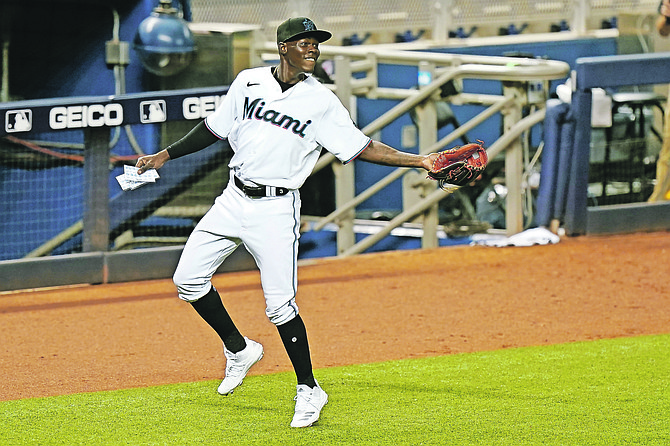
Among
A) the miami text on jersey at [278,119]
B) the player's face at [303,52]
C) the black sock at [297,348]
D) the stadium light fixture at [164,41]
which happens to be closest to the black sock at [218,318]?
the black sock at [297,348]

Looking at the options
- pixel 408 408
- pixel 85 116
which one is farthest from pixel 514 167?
pixel 408 408

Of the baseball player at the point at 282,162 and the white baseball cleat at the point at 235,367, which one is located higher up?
the baseball player at the point at 282,162

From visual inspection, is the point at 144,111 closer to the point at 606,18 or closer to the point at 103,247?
the point at 103,247

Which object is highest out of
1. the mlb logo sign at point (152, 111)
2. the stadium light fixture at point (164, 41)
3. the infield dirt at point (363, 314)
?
the stadium light fixture at point (164, 41)

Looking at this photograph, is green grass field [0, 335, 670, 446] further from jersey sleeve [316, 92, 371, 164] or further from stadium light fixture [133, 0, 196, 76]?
stadium light fixture [133, 0, 196, 76]

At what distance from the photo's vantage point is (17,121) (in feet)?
24.7

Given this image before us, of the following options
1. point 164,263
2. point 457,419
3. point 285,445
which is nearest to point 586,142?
point 164,263

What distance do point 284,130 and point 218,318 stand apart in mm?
1012

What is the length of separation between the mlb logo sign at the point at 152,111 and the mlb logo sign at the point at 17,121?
84 cm

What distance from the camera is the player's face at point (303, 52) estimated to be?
431 centimetres

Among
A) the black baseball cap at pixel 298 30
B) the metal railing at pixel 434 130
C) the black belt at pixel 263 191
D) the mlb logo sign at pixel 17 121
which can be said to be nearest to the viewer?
the black baseball cap at pixel 298 30

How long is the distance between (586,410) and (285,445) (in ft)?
4.56

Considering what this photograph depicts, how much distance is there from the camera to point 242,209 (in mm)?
4488

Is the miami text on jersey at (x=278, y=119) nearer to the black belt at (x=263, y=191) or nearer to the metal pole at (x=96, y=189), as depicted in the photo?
the black belt at (x=263, y=191)
